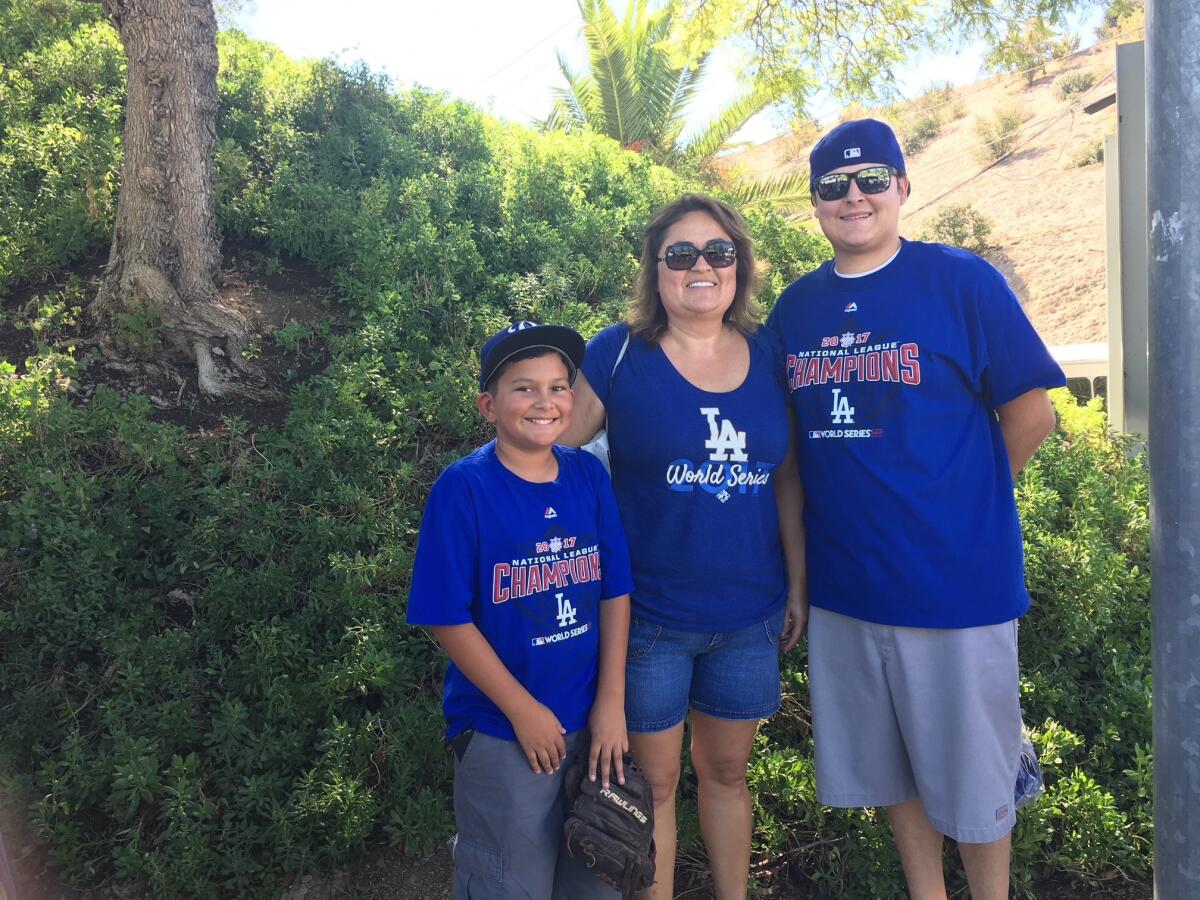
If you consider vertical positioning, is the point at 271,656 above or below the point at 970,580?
below

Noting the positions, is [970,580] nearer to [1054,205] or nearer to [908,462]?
[908,462]

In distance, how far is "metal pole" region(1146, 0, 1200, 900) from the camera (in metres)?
1.70

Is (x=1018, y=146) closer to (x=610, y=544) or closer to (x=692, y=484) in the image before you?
(x=692, y=484)

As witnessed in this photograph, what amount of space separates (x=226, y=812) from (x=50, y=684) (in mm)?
1111

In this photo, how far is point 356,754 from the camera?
3.46 m

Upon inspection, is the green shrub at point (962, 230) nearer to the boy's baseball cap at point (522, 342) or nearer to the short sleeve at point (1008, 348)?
the short sleeve at point (1008, 348)

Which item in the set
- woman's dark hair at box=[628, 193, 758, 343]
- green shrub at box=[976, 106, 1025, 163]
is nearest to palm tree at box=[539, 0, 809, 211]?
woman's dark hair at box=[628, 193, 758, 343]

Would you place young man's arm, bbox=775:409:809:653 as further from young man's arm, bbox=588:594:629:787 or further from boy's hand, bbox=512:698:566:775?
boy's hand, bbox=512:698:566:775

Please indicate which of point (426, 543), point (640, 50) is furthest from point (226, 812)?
point (640, 50)

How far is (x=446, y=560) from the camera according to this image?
213 cm

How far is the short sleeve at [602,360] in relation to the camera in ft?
8.36

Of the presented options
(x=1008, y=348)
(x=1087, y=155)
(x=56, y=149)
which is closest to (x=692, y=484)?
(x=1008, y=348)

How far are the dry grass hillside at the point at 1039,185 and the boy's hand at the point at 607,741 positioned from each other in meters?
15.9

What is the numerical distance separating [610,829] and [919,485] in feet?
3.88
